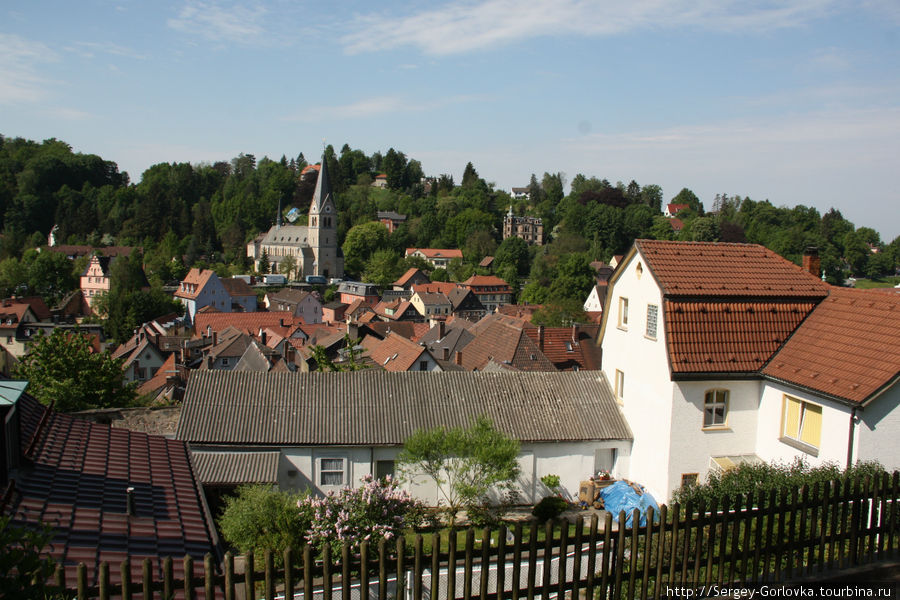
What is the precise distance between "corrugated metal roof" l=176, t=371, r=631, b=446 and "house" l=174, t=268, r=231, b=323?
249 ft

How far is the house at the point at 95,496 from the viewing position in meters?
6.15

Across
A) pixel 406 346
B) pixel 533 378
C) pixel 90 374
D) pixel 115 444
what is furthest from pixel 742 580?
pixel 406 346

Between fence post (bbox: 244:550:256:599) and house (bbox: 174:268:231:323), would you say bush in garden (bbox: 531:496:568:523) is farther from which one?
house (bbox: 174:268:231:323)

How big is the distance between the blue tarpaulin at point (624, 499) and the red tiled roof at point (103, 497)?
9.73 meters

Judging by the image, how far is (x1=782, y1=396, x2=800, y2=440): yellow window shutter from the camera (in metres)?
14.0

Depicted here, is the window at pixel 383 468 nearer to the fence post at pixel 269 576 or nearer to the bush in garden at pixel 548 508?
the bush in garden at pixel 548 508

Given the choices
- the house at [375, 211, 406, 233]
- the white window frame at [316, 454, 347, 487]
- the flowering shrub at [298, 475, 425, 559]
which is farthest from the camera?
the house at [375, 211, 406, 233]

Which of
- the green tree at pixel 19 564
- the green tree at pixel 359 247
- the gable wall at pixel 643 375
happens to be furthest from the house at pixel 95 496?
the green tree at pixel 359 247

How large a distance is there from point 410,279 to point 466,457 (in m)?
98.1

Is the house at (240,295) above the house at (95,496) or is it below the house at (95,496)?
below

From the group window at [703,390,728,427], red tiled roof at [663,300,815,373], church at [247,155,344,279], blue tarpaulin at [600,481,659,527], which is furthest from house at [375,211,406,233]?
window at [703,390,728,427]

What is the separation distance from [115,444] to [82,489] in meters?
2.29

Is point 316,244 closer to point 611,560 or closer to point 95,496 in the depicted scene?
point 95,496

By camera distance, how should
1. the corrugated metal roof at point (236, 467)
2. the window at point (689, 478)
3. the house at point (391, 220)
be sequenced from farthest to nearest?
1. the house at point (391, 220)
2. the window at point (689, 478)
3. the corrugated metal roof at point (236, 467)
